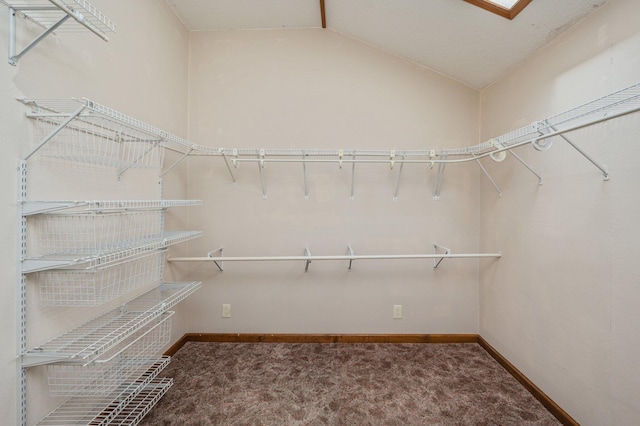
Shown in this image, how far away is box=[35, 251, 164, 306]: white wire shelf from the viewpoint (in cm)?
113

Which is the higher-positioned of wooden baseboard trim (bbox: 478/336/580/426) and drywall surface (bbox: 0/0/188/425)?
drywall surface (bbox: 0/0/188/425)

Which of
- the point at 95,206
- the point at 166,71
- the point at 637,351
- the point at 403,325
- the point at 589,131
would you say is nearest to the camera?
the point at 95,206

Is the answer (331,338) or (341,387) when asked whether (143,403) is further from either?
(331,338)

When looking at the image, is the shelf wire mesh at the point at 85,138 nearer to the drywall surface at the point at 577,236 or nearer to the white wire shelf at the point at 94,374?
the white wire shelf at the point at 94,374

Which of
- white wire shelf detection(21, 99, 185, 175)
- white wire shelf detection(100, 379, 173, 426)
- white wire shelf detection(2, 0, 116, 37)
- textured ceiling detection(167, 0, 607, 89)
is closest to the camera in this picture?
white wire shelf detection(2, 0, 116, 37)

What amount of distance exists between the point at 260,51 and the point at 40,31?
149 cm

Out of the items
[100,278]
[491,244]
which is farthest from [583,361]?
[100,278]

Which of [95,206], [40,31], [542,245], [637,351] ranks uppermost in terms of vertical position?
[40,31]

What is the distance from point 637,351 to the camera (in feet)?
3.79

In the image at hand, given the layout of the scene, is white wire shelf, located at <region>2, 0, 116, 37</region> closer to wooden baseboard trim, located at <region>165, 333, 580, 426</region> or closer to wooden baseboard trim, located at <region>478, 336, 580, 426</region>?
wooden baseboard trim, located at <region>165, 333, 580, 426</region>

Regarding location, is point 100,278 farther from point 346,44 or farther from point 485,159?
point 485,159

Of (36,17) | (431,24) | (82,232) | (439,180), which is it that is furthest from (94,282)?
(431,24)

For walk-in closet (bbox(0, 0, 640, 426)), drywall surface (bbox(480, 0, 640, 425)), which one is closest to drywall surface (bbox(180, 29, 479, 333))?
walk-in closet (bbox(0, 0, 640, 426))

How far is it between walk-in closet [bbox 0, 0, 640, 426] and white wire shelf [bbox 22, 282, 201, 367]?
0.01 m
